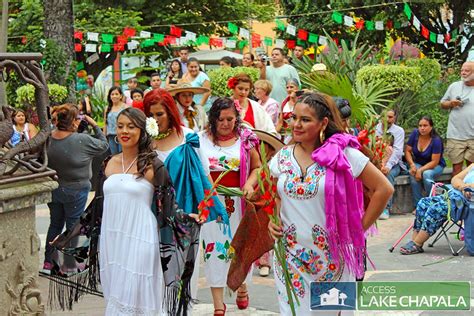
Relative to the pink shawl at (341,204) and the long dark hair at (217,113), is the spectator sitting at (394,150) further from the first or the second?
the pink shawl at (341,204)

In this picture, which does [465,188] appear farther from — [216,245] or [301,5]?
[301,5]

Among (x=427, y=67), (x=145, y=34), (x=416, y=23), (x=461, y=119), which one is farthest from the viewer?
(x=145, y=34)

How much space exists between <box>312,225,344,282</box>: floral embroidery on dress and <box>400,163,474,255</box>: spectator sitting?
209 inches

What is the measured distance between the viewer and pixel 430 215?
11.2 meters

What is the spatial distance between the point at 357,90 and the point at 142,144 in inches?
325

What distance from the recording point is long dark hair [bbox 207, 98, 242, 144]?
8.59 meters

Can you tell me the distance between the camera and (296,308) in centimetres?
608

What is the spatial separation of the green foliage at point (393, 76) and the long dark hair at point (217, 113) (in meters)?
7.06

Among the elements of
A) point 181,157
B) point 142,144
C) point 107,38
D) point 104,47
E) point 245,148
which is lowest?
point 104,47

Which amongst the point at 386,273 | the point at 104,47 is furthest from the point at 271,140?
the point at 104,47

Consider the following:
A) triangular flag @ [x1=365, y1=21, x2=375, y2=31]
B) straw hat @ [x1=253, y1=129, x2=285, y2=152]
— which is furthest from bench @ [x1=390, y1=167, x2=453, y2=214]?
triangular flag @ [x1=365, y1=21, x2=375, y2=31]

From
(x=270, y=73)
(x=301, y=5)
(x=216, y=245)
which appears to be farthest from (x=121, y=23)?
(x=216, y=245)

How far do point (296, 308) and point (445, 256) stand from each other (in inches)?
213

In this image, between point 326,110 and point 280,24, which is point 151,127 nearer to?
point 326,110
